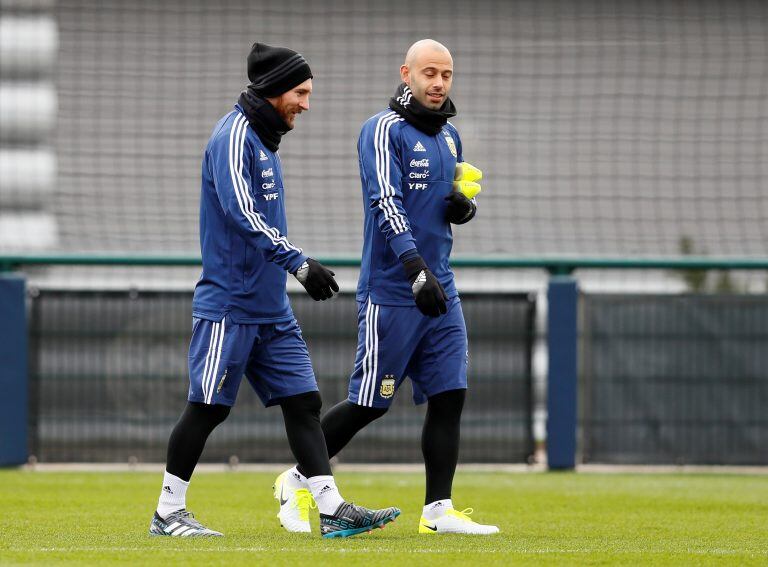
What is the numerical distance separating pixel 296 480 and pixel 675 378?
438 centimetres

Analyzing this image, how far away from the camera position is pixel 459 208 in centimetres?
603

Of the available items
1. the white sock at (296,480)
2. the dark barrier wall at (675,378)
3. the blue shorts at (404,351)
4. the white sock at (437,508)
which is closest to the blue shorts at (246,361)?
the blue shorts at (404,351)

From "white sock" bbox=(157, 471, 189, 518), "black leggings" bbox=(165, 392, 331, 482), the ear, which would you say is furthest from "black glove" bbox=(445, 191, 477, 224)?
"white sock" bbox=(157, 471, 189, 518)

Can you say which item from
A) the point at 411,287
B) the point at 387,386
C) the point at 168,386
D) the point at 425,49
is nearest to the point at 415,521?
the point at 387,386

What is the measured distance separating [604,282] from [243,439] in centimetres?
356

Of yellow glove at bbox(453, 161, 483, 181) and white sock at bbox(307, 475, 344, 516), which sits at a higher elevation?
yellow glove at bbox(453, 161, 483, 181)

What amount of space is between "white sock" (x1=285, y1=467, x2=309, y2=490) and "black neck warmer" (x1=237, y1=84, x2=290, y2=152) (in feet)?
4.55

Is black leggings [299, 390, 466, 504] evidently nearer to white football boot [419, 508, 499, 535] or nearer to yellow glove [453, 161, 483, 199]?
white football boot [419, 508, 499, 535]

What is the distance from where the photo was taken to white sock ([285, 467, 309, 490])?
614 centimetres

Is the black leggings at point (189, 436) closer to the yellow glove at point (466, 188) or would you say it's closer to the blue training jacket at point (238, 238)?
the blue training jacket at point (238, 238)

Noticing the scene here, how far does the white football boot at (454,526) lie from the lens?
5.99 metres

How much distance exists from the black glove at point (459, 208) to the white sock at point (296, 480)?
1264mm

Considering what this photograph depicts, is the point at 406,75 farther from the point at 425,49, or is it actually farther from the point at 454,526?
the point at 454,526

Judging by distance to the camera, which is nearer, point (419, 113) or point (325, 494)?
point (325, 494)
